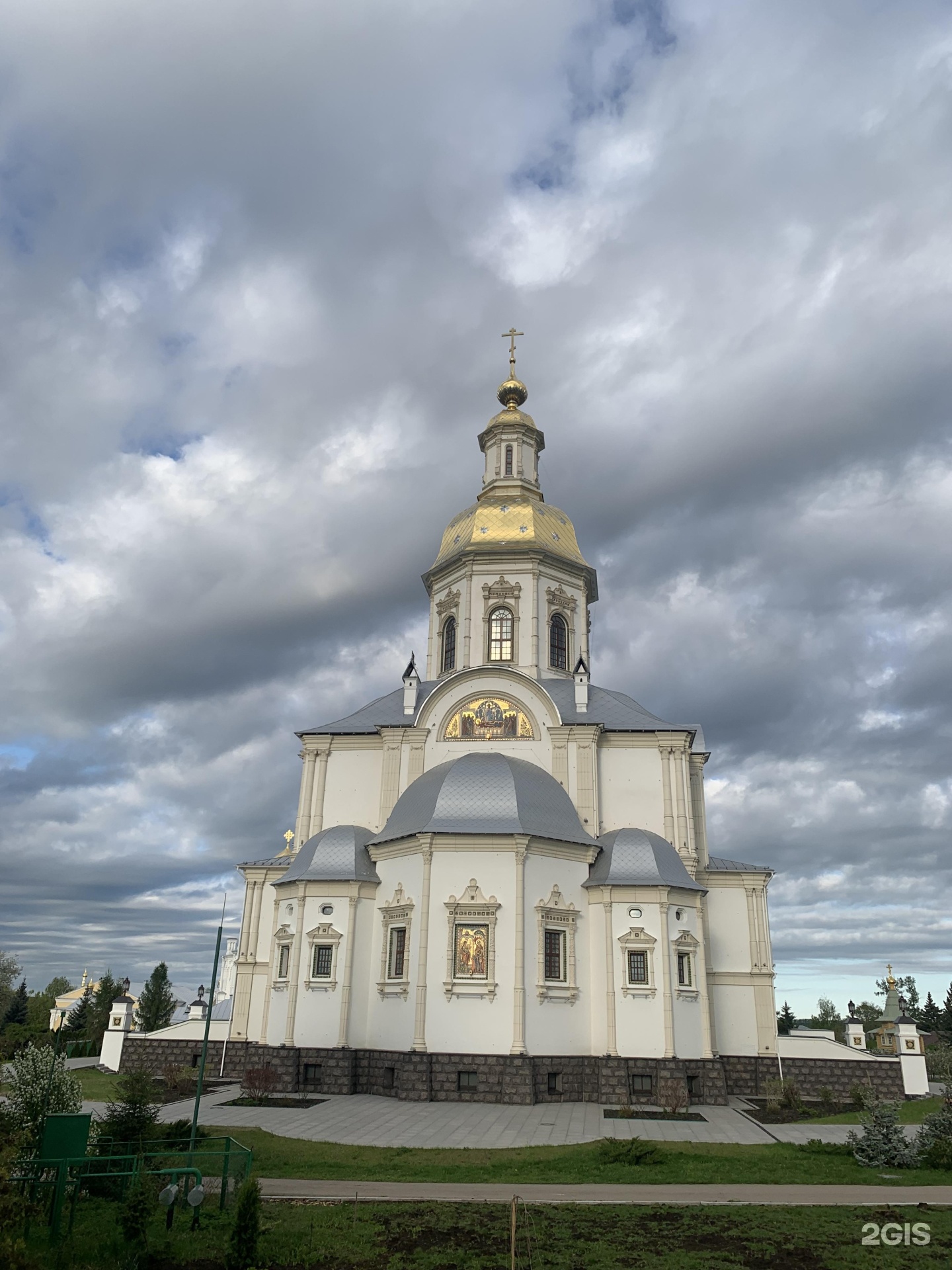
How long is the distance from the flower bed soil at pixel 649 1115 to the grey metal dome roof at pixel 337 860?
9819 mm

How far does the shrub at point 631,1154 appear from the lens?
15.7 meters

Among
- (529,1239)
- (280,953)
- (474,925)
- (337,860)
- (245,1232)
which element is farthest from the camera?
(337,860)

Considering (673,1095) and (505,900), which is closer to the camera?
(673,1095)

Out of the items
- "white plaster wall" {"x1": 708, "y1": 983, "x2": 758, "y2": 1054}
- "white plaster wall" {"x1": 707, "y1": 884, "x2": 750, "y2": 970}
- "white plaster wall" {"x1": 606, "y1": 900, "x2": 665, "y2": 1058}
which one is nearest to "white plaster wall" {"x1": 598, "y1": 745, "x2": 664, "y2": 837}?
"white plaster wall" {"x1": 707, "y1": 884, "x2": 750, "y2": 970}

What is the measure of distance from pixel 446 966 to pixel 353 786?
9202 mm

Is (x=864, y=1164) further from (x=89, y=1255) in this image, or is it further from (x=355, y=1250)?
(x=89, y=1255)

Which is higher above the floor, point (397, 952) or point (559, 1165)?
point (397, 952)

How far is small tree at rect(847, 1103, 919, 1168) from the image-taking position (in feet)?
51.5

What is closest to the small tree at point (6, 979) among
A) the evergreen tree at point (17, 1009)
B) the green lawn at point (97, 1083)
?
the evergreen tree at point (17, 1009)

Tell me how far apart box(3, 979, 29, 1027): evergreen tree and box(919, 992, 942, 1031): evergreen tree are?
59.9m

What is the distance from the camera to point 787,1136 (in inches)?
787

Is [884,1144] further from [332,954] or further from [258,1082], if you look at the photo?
[332,954]

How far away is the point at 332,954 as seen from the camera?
93.1 ft

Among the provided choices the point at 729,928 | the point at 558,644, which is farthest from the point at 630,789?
the point at 558,644
